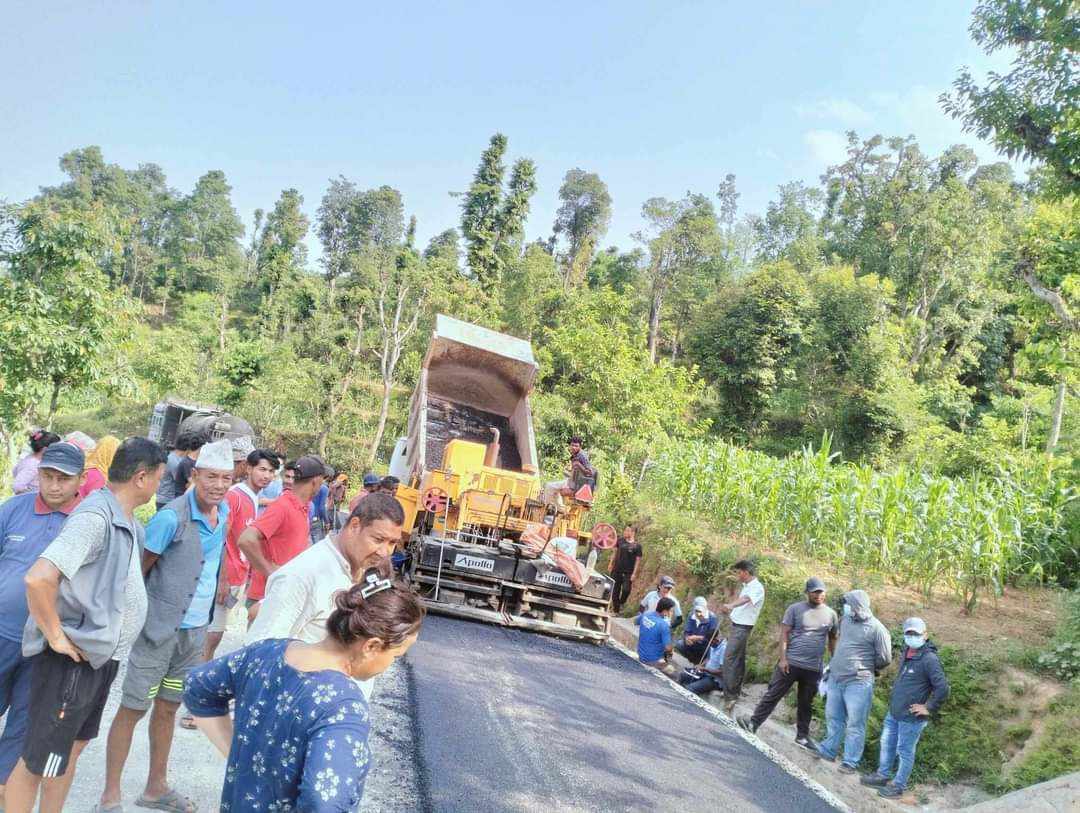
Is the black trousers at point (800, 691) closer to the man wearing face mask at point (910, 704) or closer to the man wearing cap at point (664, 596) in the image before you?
the man wearing face mask at point (910, 704)

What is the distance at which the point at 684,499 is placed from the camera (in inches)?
539

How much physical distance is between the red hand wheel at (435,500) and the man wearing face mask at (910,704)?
4936mm

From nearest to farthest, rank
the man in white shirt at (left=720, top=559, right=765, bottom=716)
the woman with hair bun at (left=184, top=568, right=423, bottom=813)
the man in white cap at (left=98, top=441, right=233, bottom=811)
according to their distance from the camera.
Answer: the woman with hair bun at (left=184, top=568, right=423, bottom=813) < the man in white cap at (left=98, top=441, right=233, bottom=811) < the man in white shirt at (left=720, top=559, right=765, bottom=716)

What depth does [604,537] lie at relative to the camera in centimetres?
910

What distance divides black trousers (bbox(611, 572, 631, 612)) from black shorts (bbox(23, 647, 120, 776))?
8961 mm

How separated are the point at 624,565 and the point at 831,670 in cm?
508

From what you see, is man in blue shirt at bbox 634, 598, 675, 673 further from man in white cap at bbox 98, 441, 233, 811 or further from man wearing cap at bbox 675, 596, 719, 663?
man in white cap at bbox 98, 441, 233, 811

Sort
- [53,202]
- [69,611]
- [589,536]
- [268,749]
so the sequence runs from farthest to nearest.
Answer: [589,536]
[53,202]
[69,611]
[268,749]

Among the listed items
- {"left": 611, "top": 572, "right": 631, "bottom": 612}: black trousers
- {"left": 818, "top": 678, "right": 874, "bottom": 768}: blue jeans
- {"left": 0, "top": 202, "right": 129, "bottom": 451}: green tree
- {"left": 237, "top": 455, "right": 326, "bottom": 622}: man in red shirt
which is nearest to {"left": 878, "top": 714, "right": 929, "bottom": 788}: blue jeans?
{"left": 818, "top": 678, "right": 874, "bottom": 768}: blue jeans

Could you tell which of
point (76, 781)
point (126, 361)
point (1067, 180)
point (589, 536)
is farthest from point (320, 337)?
point (76, 781)

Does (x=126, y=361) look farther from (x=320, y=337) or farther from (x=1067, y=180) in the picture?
(x=320, y=337)

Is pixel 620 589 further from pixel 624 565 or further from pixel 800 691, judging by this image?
pixel 800 691

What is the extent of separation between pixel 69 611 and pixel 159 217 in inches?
2898

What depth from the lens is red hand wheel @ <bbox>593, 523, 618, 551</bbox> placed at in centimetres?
905
